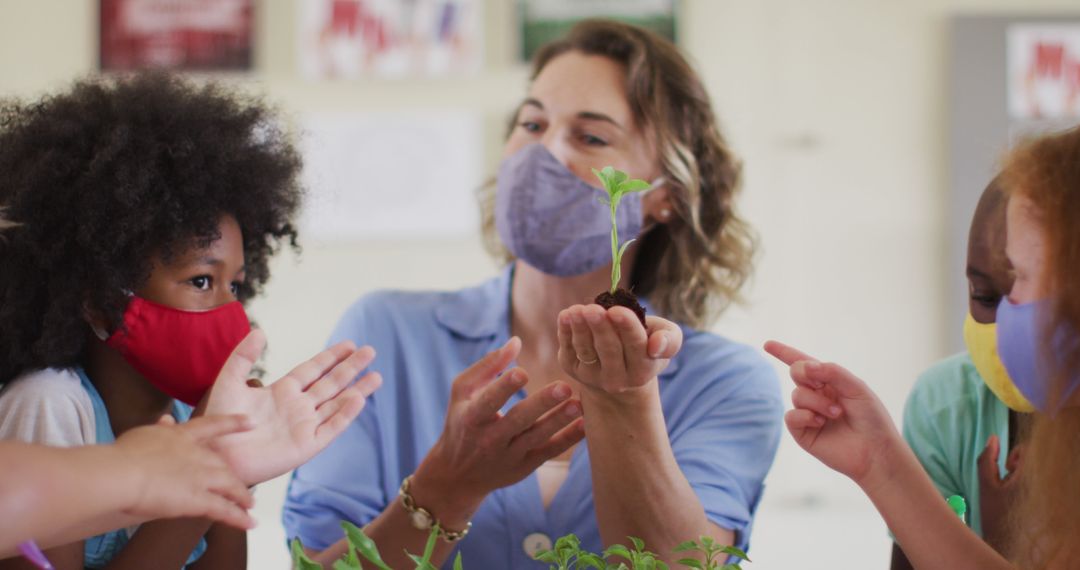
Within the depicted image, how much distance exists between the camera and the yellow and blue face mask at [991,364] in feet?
4.55

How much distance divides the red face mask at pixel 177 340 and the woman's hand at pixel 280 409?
8.1 inches

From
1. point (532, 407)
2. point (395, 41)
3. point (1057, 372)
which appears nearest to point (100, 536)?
point (532, 407)

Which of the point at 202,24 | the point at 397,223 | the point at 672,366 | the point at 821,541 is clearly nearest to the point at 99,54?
the point at 202,24

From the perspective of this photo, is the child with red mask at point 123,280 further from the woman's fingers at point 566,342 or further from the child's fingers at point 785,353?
the child's fingers at point 785,353

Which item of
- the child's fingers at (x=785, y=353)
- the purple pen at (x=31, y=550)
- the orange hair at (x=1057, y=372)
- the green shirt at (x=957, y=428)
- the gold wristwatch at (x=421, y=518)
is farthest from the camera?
the green shirt at (x=957, y=428)

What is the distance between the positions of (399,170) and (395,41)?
446 millimetres

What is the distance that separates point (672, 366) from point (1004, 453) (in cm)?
53

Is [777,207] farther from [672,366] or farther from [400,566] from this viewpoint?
[400,566]

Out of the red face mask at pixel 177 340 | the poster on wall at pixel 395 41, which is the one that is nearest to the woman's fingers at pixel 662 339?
the red face mask at pixel 177 340

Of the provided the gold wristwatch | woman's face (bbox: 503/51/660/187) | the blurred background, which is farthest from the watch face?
the blurred background

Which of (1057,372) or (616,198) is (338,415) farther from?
(1057,372)

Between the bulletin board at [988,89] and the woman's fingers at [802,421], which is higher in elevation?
the bulletin board at [988,89]

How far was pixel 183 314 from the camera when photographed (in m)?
1.35

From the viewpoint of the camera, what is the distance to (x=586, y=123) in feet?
5.65
